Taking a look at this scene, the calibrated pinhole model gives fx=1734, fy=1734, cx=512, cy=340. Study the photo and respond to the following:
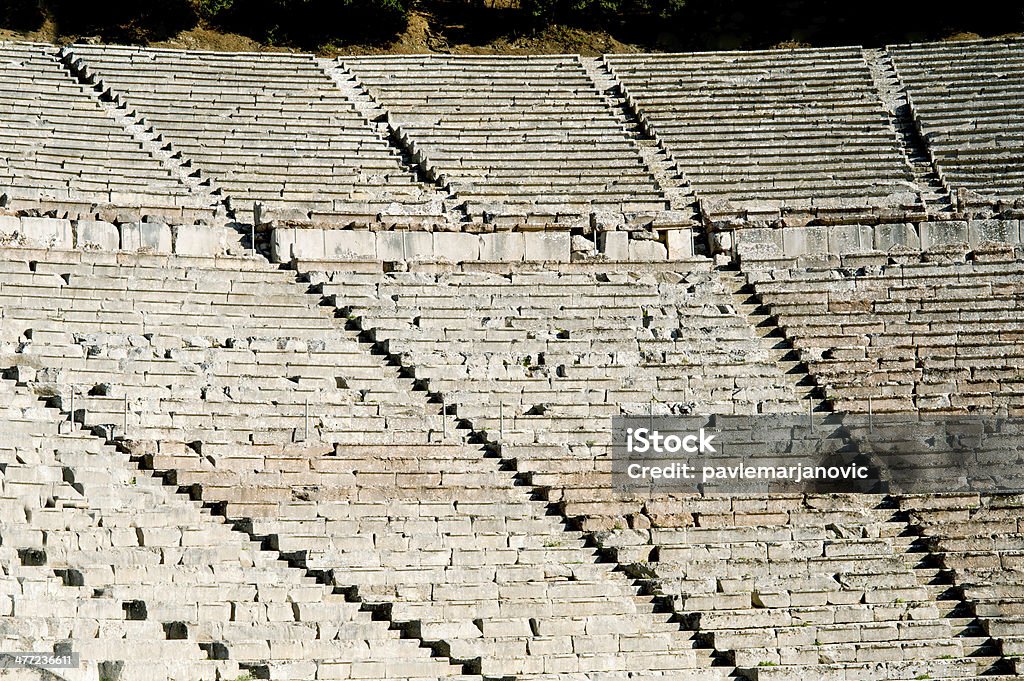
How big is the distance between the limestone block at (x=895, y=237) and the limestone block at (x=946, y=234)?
4.4 inches

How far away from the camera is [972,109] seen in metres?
→ 22.5

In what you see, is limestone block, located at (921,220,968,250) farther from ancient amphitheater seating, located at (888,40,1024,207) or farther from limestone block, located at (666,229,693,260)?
limestone block, located at (666,229,693,260)

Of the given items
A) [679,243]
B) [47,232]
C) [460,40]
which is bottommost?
[47,232]

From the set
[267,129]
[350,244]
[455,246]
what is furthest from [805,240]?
[267,129]

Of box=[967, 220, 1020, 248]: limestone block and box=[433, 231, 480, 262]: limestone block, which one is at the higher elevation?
box=[967, 220, 1020, 248]: limestone block

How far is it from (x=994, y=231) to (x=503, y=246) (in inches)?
221

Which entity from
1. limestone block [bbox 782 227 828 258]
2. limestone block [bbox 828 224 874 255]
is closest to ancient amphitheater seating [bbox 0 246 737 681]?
limestone block [bbox 782 227 828 258]

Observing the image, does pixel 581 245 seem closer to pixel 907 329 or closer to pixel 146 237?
pixel 907 329

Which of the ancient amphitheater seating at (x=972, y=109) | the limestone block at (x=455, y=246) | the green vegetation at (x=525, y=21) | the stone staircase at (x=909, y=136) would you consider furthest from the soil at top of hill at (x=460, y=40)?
the limestone block at (x=455, y=246)

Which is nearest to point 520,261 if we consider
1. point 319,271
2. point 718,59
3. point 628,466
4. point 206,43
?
point 319,271

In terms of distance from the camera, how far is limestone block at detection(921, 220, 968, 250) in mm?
19828

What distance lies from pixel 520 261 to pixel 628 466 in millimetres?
4484

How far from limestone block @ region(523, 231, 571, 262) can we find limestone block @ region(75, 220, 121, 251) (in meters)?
4.53

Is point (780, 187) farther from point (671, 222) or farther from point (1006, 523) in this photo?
point (1006, 523)
